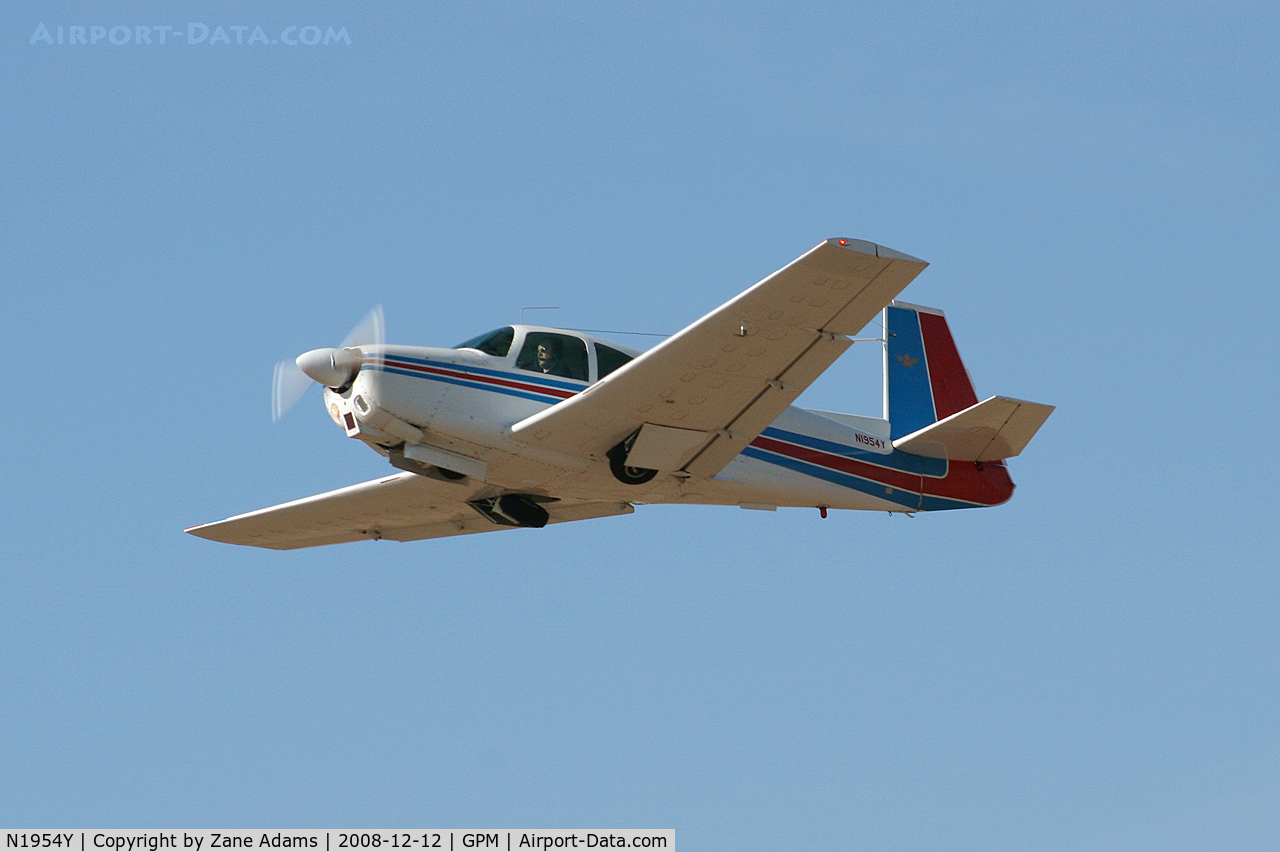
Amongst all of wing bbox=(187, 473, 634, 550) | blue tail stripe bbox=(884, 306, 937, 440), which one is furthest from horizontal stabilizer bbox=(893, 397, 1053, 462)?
wing bbox=(187, 473, 634, 550)

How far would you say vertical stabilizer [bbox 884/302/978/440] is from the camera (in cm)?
2138

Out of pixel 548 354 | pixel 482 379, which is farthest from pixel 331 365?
pixel 548 354

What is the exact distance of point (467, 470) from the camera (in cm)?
1770

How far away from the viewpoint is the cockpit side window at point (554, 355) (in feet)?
58.0

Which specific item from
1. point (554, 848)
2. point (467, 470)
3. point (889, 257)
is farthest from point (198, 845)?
point (889, 257)

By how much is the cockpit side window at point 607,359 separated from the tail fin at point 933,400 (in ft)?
14.0

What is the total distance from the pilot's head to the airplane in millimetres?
22

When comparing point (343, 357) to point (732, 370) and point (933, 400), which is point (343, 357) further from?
point (933, 400)

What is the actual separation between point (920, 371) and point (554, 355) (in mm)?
6201

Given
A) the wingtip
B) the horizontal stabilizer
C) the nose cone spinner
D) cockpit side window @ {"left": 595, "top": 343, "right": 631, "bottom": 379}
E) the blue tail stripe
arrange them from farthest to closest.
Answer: the blue tail stripe < the horizontal stabilizer < cockpit side window @ {"left": 595, "top": 343, "right": 631, "bottom": 379} < the nose cone spinner < the wingtip

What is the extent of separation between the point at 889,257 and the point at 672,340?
7.96 feet

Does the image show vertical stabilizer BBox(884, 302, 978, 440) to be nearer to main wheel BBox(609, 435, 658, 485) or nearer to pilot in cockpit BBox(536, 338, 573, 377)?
main wheel BBox(609, 435, 658, 485)

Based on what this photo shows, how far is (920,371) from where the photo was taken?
2173 centimetres
